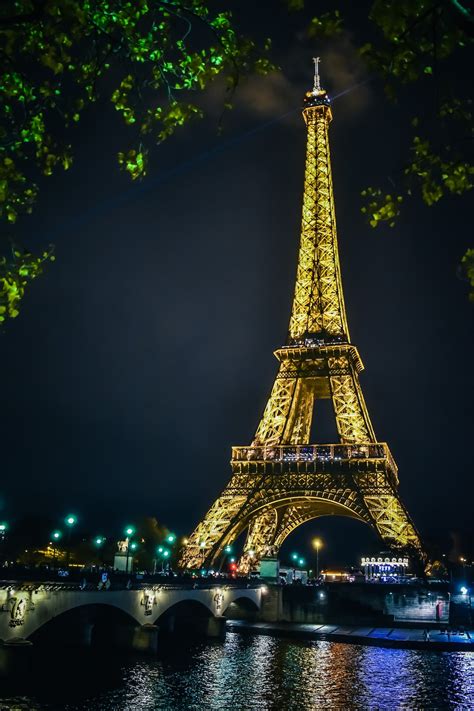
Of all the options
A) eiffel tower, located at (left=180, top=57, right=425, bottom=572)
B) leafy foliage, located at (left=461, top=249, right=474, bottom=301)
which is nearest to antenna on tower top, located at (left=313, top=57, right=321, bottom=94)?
eiffel tower, located at (left=180, top=57, right=425, bottom=572)

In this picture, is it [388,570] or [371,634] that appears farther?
[388,570]

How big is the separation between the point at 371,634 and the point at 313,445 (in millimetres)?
18091

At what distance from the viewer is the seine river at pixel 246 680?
2452 centimetres

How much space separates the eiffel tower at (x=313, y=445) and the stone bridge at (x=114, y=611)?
310 inches

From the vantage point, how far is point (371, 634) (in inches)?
1855

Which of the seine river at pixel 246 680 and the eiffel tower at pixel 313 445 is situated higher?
the eiffel tower at pixel 313 445

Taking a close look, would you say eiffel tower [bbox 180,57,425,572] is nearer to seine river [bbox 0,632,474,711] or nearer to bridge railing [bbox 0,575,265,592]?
bridge railing [bbox 0,575,265,592]

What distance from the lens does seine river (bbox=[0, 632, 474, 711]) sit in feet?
80.4

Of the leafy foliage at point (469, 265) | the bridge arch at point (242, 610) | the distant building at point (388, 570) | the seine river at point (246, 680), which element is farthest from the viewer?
the distant building at point (388, 570)

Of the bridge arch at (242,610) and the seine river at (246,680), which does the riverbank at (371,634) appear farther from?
the seine river at (246,680)

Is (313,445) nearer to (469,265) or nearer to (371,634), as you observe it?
(371,634)

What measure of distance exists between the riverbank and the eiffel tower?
6169 mm

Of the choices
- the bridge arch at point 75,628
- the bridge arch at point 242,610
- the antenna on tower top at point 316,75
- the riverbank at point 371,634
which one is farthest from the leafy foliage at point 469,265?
the antenna on tower top at point 316,75

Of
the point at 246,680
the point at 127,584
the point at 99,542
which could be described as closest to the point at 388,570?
the point at 99,542
